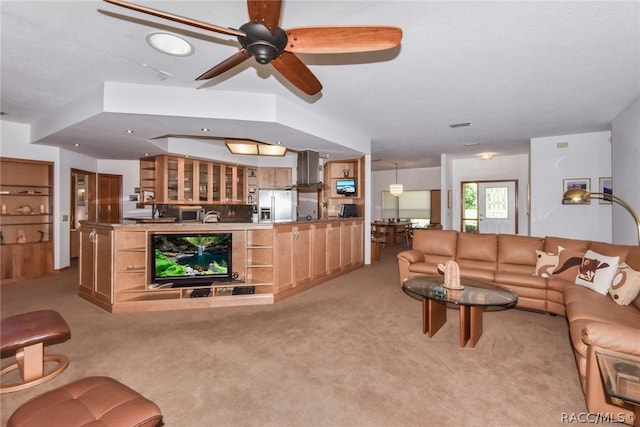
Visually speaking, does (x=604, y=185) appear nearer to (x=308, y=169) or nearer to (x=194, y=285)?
(x=308, y=169)

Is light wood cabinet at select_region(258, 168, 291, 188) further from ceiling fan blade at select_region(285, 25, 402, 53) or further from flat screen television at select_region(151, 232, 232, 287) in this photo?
ceiling fan blade at select_region(285, 25, 402, 53)

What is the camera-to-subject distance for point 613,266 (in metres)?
2.97

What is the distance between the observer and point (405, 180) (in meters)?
10.8

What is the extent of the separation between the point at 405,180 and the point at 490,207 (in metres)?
3.11

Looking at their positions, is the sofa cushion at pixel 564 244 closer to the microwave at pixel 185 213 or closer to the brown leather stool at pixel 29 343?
the brown leather stool at pixel 29 343

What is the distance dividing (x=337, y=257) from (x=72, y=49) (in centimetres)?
447

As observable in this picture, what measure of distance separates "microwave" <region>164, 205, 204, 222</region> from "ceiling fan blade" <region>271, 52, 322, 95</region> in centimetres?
533

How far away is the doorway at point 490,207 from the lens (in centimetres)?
827

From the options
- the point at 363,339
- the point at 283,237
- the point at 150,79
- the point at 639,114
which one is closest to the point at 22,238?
the point at 150,79

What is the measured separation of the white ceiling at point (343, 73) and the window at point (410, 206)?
5500 mm

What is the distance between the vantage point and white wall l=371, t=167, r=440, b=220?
1038 cm

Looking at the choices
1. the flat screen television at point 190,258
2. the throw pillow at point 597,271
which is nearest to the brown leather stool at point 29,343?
the flat screen television at point 190,258

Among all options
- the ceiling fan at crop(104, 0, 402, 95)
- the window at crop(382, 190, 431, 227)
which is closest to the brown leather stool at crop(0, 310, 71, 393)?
the ceiling fan at crop(104, 0, 402, 95)

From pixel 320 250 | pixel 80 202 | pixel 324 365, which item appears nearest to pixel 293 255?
pixel 320 250
